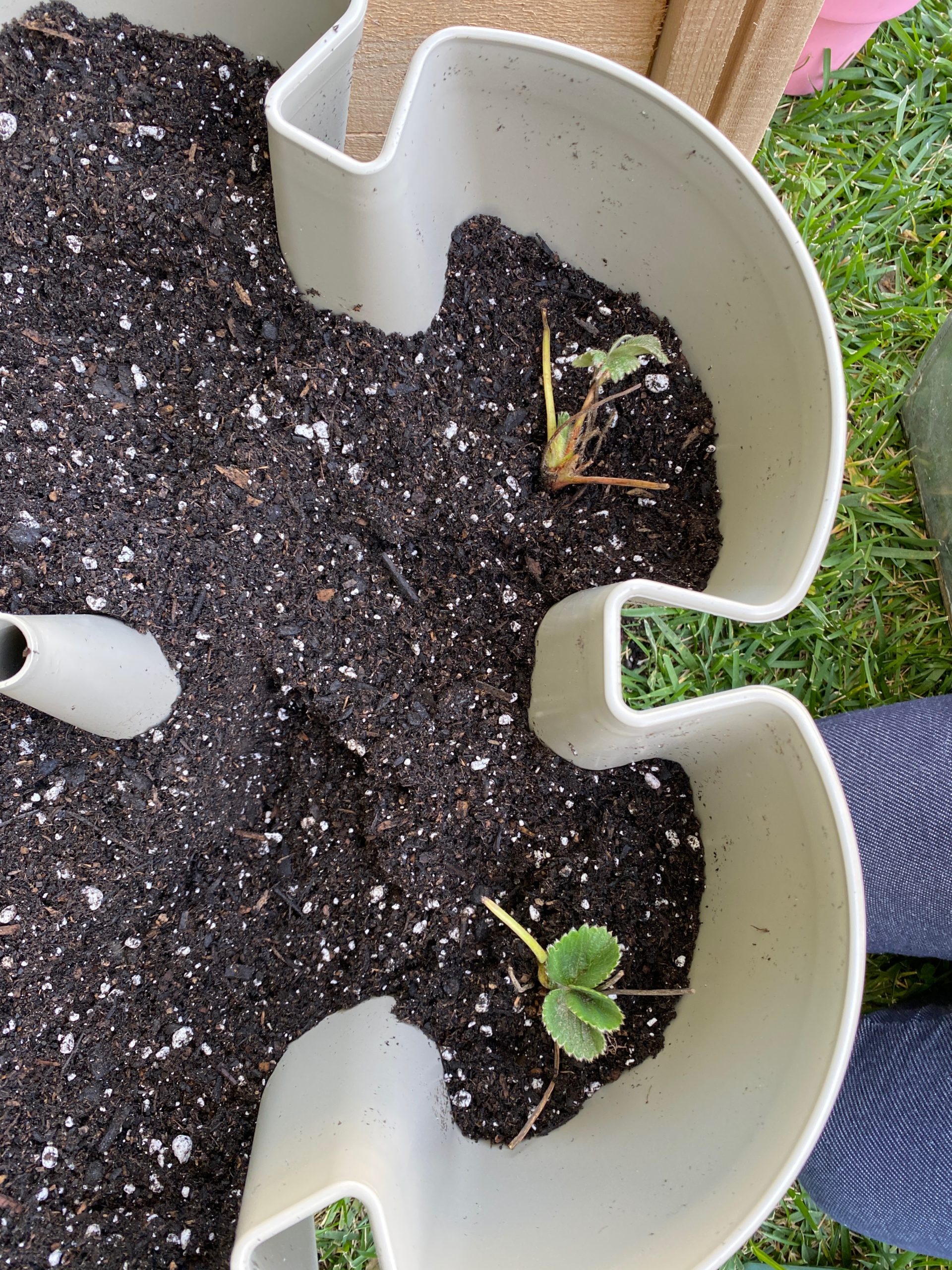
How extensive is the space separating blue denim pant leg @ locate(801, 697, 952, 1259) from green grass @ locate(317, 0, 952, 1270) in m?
0.08

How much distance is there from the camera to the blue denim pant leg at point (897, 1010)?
3.61ft

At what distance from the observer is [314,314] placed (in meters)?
0.91

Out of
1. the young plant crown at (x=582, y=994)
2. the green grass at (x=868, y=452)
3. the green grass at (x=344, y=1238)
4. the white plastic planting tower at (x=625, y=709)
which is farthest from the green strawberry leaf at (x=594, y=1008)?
the green grass at (x=344, y=1238)

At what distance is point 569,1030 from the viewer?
30.2 inches

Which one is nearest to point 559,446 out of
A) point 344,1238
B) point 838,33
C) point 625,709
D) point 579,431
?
point 579,431

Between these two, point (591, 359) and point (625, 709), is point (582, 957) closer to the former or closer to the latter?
point (625, 709)

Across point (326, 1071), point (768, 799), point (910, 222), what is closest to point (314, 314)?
point (768, 799)

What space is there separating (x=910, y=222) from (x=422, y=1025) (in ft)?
4.50

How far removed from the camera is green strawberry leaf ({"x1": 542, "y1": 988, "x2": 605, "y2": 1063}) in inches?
29.9

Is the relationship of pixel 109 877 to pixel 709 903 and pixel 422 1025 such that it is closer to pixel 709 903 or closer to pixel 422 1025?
pixel 422 1025

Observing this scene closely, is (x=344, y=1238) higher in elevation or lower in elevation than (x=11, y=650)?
lower

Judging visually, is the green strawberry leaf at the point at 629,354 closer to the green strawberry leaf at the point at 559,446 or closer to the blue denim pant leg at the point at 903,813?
the green strawberry leaf at the point at 559,446

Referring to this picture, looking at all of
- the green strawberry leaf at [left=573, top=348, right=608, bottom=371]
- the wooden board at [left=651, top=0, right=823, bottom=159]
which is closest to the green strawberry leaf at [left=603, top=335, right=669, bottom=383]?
the green strawberry leaf at [left=573, top=348, right=608, bottom=371]

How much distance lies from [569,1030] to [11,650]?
2.06 ft
